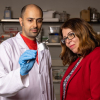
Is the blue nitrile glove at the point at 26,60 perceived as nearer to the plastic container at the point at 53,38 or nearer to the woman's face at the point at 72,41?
the woman's face at the point at 72,41

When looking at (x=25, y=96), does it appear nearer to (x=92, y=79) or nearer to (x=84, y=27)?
(x=92, y=79)

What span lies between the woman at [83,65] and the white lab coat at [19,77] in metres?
0.19

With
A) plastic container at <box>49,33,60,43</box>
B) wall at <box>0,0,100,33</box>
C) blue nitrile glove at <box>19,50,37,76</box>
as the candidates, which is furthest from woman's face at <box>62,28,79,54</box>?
wall at <box>0,0,100,33</box>

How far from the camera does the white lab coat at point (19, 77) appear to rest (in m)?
1.00

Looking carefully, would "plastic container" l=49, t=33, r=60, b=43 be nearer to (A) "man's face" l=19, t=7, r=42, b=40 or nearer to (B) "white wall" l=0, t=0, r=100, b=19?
(B) "white wall" l=0, t=0, r=100, b=19

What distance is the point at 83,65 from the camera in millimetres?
1254

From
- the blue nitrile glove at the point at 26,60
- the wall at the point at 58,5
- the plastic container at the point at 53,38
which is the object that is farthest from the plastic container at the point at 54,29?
the blue nitrile glove at the point at 26,60

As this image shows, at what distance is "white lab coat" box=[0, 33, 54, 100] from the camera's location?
998mm

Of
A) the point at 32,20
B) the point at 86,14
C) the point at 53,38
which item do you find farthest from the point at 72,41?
the point at 86,14

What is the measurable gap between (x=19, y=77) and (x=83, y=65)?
0.53 metres

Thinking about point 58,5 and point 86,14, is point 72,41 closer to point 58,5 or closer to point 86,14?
point 86,14

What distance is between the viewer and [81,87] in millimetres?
1234

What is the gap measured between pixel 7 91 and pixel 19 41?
0.51 metres

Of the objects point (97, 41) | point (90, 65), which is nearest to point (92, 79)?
point (90, 65)
